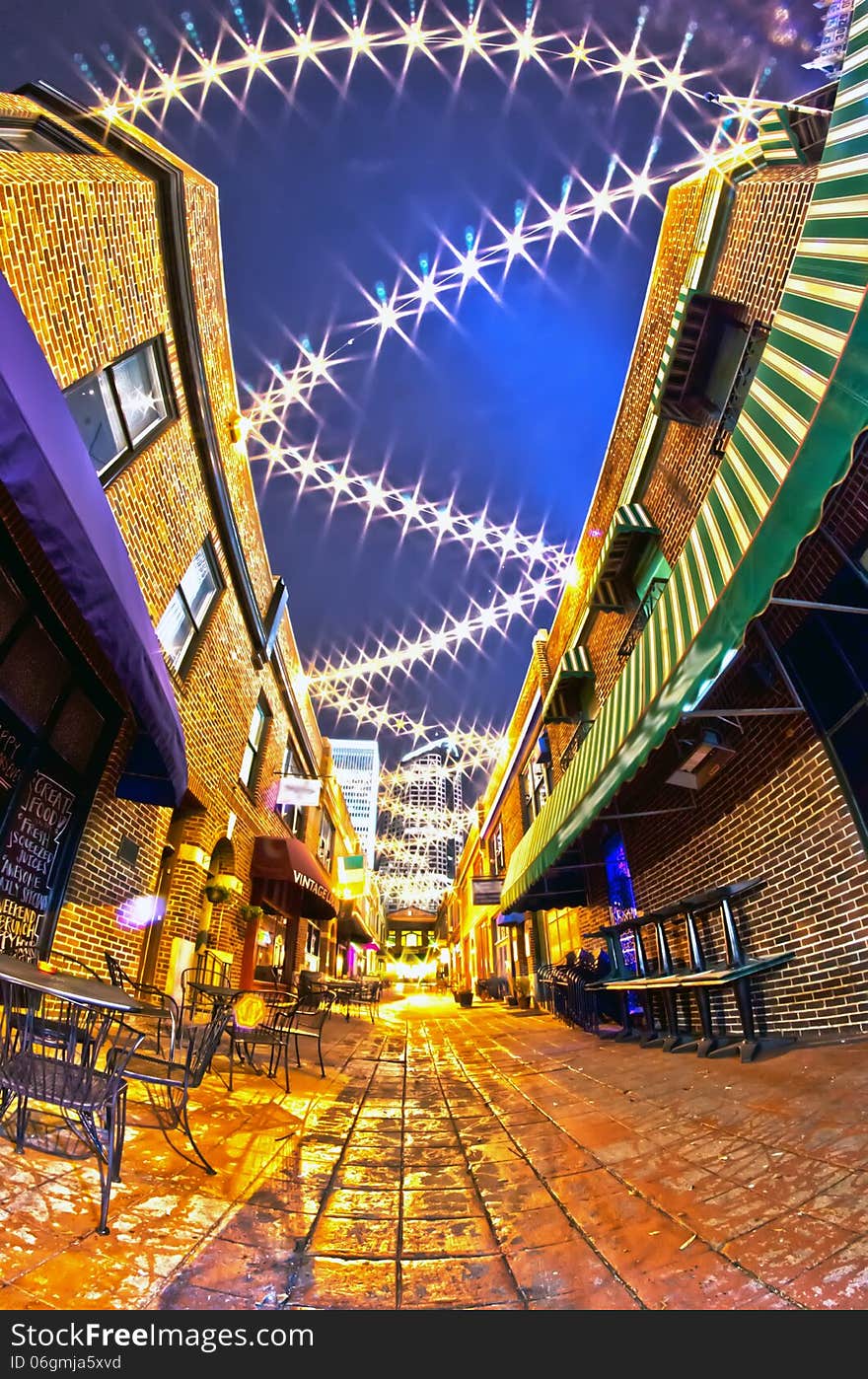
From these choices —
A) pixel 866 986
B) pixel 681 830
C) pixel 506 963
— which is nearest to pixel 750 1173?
pixel 866 986

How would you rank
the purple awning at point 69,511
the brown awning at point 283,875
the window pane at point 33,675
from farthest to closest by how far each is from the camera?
the brown awning at point 283,875, the window pane at point 33,675, the purple awning at point 69,511

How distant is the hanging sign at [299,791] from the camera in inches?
436

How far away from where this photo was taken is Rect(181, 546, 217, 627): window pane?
789 cm

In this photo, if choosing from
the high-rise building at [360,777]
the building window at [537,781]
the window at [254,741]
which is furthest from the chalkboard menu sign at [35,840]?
the high-rise building at [360,777]

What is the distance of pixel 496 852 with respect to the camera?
21172 millimetres

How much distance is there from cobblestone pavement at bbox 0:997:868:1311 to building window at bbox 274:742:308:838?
949 cm

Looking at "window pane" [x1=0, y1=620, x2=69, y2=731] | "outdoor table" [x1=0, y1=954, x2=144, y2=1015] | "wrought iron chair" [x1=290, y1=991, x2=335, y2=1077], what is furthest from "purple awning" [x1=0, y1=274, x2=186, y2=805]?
"wrought iron chair" [x1=290, y1=991, x2=335, y2=1077]

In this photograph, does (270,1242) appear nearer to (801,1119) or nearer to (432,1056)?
(801,1119)

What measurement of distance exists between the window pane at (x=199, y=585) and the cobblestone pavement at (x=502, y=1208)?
6116mm

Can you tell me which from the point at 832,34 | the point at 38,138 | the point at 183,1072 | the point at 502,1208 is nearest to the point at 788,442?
the point at 502,1208

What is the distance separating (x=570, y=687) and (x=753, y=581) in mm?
7542

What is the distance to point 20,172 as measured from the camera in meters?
4.29

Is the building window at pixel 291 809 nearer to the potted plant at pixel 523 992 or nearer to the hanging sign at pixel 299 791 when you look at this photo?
the hanging sign at pixel 299 791
